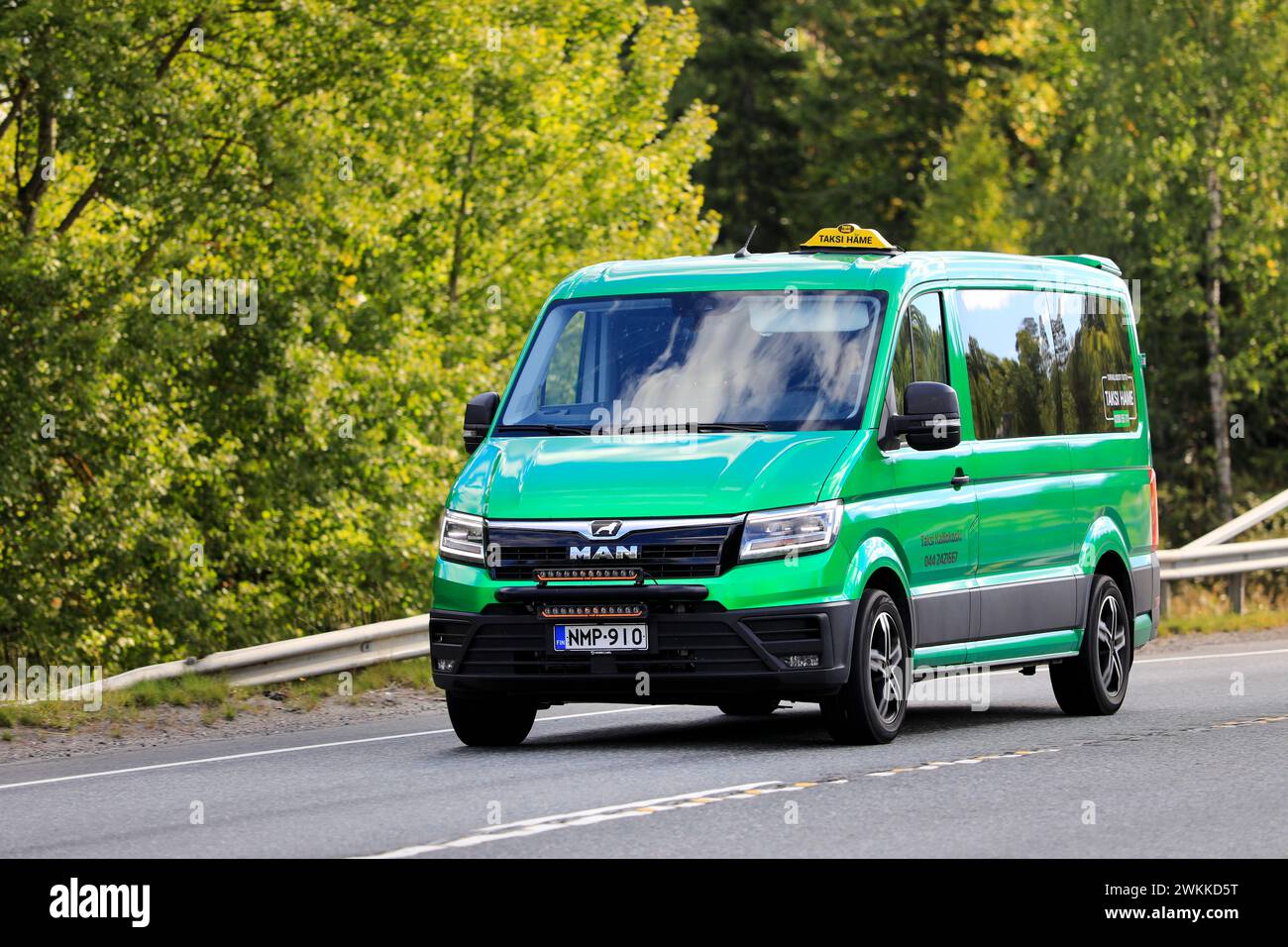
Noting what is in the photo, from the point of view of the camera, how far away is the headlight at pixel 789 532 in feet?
37.1

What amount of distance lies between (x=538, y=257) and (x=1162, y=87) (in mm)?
15375

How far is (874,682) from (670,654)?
4.06 feet

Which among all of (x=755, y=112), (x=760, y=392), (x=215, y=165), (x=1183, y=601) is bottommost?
(x=1183, y=601)

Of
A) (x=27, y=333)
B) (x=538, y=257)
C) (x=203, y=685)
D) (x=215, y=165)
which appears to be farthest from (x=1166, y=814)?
(x=538, y=257)

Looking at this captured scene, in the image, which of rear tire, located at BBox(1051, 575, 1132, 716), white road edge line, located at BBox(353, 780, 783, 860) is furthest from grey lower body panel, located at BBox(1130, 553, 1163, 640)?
white road edge line, located at BBox(353, 780, 783, 860)

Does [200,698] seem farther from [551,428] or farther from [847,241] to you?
[847,241]

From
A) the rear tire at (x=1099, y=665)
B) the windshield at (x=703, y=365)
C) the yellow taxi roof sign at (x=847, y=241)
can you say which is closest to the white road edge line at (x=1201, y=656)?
the rear tire at (x=1099, y=665)

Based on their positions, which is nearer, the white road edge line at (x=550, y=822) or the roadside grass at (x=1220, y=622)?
the white road edge line at (x=550, y=822)

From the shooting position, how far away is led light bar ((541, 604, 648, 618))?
11391 mm

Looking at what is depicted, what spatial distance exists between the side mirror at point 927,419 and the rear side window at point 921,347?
16 centimetres

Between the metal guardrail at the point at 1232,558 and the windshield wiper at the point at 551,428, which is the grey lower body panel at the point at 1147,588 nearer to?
the windshield wiper at the point at 551,428

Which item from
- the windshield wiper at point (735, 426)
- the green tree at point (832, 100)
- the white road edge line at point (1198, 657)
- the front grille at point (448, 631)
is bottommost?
the white road edge line at point (1198, 657)
